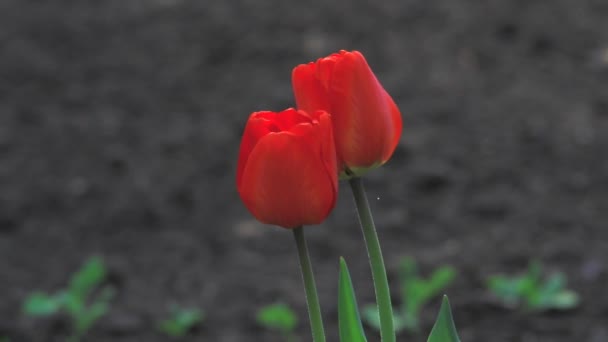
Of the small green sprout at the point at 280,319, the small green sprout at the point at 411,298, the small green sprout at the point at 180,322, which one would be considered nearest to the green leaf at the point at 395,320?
the small green sprout at the point at 411,298

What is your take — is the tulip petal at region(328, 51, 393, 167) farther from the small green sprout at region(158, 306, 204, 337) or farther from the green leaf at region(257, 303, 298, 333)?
the small green sprout at region(158, 306, 204, 337)

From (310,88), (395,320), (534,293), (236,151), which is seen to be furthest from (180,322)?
(310,88)

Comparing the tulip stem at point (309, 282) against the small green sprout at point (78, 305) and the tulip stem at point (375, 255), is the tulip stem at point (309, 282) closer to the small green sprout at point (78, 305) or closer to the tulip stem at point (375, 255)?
the tulip stem at point (375, 255)

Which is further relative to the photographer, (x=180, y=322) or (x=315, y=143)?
(x=180, y=322)

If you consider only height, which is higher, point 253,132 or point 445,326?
point 253,132

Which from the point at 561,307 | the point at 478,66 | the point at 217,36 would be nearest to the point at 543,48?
the point at 478,66

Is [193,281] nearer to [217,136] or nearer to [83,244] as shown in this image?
[83,244]

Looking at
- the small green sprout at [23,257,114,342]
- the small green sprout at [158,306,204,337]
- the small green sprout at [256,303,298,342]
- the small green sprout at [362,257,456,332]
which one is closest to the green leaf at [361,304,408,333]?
the small green sprout at [362,257,456,332]

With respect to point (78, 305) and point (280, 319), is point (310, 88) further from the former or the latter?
point (78, 305)
